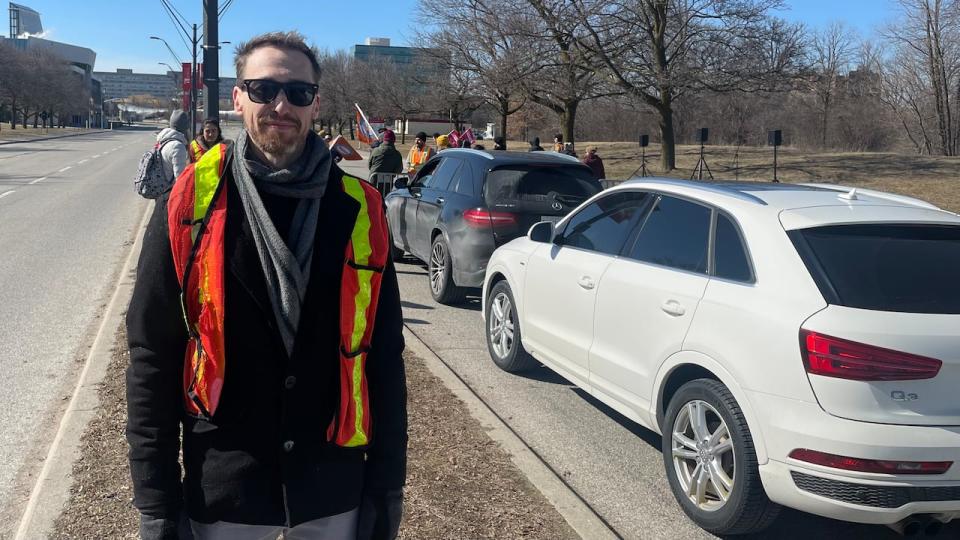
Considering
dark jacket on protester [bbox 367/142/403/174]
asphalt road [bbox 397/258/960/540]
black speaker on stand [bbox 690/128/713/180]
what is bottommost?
asphalt road [bbox 397/258/960/540]

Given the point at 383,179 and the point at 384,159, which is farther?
the point at 384,159

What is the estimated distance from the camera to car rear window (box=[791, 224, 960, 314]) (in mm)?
3746

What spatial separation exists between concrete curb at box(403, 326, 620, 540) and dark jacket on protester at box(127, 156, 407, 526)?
209cm

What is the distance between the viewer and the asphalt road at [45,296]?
5.17 m

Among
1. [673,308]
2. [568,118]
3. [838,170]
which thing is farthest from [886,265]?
[568,118]

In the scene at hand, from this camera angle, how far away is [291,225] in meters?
2.14

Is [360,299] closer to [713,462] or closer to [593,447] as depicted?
[713,462]

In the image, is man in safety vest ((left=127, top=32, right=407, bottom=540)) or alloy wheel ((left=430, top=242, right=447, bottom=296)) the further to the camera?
alloy wheel ((left=430, top=242, right=447, bottom=296))

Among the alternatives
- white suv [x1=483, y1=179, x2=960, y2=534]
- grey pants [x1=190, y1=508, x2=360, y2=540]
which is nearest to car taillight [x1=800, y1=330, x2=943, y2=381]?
white suv [x1=483, y1=179, x2=960, y2=534]

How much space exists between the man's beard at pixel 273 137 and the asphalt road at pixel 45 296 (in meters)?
2.83

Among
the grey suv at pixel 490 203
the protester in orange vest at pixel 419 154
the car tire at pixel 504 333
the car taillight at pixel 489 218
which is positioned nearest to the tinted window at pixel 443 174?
the grey suv at pixel 490 203

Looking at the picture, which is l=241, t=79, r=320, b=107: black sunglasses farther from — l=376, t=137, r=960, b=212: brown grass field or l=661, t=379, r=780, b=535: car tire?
l=376, t=137, r=960, b=212: brown grass field

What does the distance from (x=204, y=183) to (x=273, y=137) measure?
0.20 metres

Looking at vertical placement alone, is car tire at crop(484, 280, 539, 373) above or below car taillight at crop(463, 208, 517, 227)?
below
